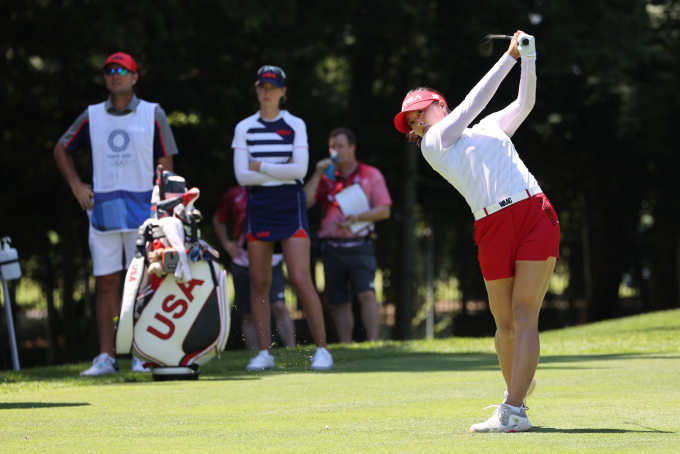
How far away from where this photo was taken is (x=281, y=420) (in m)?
4.50

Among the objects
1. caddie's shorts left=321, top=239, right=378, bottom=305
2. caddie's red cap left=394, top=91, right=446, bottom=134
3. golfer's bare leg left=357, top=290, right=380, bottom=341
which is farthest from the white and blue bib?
caddie's red cap left=394, top=91, right=446, bottom=134

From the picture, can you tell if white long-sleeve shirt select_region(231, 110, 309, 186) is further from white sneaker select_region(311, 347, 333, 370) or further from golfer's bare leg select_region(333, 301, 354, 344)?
golfer's bare leg select_region(333, 301, 354, 344)

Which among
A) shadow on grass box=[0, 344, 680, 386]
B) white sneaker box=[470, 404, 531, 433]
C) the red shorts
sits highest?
the red shorts

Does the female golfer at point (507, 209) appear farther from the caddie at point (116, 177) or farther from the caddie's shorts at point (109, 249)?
the caddie's shorts at point (109, 249)

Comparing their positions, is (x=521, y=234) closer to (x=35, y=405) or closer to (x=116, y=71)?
(x=35, y=405)

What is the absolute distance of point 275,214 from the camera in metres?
7.21

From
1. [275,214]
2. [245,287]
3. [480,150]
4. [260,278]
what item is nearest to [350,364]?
[260,278]

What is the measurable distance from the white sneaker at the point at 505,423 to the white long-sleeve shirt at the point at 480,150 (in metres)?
0.92

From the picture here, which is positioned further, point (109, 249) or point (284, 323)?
point (284, 323)

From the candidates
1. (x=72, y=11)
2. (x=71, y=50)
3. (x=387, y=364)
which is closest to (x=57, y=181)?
(x=71, y=50)

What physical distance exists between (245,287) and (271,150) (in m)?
2.78

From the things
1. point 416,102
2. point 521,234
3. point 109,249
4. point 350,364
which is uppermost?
point 416,102

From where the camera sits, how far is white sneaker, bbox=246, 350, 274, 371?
7.10 metres

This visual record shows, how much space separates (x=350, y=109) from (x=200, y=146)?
3016mm
